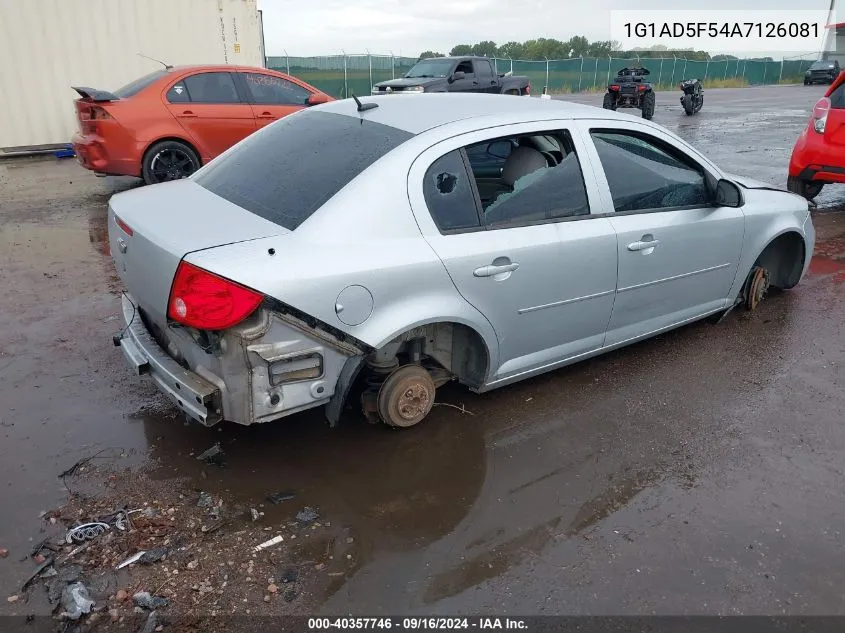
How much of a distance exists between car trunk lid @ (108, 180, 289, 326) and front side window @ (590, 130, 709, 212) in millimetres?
1931

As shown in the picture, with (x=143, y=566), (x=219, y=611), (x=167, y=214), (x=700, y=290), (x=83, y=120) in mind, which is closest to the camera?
(x=219, y=611)

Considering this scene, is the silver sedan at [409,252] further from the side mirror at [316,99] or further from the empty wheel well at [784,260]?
the side mirror at [316,99]

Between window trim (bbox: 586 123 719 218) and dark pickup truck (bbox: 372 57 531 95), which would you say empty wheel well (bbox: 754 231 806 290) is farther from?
dark pickup truck (bbox: 372 57 531 95)

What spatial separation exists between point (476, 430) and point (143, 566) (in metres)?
1.71

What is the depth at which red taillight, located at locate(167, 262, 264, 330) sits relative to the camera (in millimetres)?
2691

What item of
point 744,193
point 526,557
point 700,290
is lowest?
point 526,557

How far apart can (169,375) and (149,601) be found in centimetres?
97

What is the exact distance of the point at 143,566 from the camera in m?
2.61

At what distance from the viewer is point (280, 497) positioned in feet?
9.93

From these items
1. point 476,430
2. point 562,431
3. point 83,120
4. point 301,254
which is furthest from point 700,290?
point 83,120

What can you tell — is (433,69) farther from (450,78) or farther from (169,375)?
(169,375)

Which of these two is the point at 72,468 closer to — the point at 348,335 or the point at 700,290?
the point at 348,335

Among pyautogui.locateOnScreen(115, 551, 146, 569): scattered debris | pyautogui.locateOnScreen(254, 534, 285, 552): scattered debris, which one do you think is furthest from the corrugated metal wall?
pyautogui.locateOnScreen(254, 534, 285, 552): scattered debris

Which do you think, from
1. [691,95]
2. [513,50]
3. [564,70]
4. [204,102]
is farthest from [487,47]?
[204,102]
